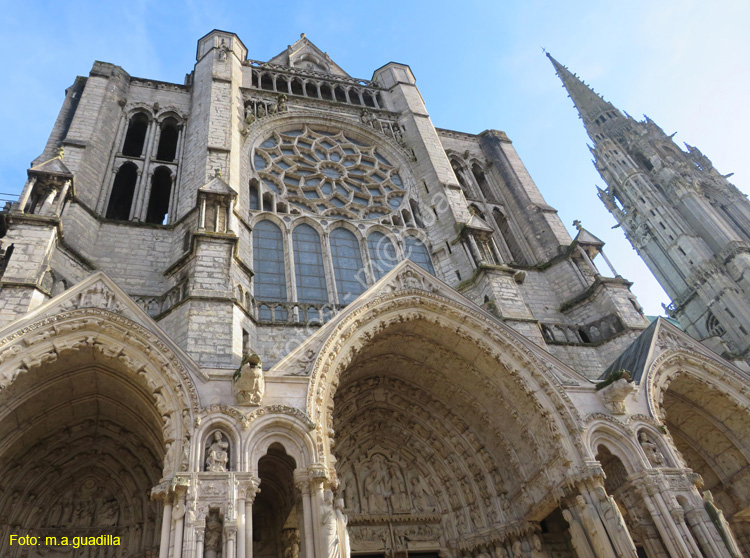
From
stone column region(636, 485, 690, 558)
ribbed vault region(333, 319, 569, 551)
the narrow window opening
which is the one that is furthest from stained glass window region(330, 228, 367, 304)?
stone column region(636, 485, 690, 558)

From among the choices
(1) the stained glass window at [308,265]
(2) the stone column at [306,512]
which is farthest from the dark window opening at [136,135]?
(2) the stone column at [306,512]

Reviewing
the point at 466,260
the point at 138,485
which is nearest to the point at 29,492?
the point at 138,485

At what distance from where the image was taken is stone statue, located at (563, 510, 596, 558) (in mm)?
7504

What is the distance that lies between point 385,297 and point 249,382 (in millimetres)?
2828

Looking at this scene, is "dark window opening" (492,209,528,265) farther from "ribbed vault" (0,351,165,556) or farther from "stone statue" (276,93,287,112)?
"ribbed vault" (0,351,165,556)

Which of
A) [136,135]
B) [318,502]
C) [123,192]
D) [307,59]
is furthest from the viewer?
[307,59]

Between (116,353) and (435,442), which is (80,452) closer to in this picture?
(116,353)

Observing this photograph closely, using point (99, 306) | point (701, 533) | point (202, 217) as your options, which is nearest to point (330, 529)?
point (99, 306)

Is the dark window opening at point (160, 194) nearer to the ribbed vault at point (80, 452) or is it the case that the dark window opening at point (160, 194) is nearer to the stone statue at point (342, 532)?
the ribbed vault at point (80, 452)

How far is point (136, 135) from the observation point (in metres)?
15.5

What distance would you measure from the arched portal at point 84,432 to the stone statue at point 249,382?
2.17 feet

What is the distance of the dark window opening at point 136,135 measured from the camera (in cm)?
1512

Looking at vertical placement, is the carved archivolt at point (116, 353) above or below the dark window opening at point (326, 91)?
below

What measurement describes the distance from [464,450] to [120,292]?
6.15 metres
